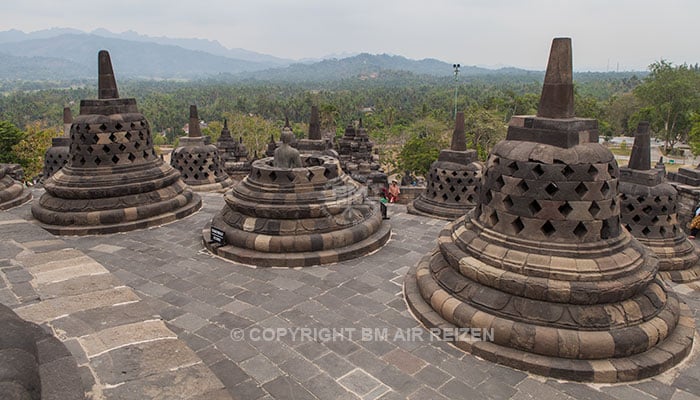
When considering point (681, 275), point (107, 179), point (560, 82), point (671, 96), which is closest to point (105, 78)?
point (107, 179)

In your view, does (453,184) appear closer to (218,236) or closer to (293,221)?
Answer: (293,221)

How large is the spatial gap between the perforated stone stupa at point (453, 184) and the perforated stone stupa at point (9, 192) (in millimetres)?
9782

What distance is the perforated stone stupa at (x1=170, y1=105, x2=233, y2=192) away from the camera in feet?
54.1

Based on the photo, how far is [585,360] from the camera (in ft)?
14.9

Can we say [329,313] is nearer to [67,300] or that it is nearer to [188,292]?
[188,292]

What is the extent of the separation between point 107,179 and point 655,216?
11.0m

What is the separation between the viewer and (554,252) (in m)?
4.99

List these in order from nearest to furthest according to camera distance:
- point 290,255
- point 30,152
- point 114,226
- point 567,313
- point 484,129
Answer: point 567,313 → point 290,255 → point 114,226 → point 30,152 → point 484,129

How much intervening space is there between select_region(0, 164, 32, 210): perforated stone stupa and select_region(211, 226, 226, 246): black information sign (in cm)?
593

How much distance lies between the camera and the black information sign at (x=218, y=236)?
25.4ft

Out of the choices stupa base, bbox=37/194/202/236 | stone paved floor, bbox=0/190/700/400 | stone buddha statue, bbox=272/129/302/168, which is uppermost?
stone buddha statue, bbox=272/129/302/168

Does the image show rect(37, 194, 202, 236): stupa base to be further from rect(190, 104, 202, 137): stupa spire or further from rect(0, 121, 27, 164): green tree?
rect(0, 121, 27, 164): green tree

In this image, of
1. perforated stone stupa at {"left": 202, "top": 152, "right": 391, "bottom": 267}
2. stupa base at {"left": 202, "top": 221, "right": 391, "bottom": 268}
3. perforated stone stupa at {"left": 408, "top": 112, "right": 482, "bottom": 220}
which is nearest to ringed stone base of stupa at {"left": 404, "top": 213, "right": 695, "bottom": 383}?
stupa base at {"left": 202, "top": 221, "right": 391, "bottom": 268}

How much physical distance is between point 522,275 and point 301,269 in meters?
3.55
